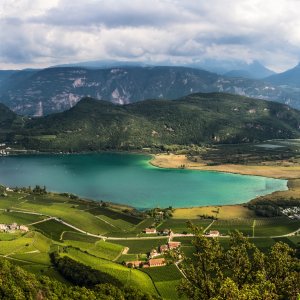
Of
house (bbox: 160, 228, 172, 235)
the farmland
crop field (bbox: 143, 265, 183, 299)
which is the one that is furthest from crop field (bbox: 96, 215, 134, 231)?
crop field (bbox: 143, 265, 183, 299)

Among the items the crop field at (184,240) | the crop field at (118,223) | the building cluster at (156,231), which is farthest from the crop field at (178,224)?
the crop field at (118,223)

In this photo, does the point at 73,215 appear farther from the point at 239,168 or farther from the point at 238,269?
the point at 239,168

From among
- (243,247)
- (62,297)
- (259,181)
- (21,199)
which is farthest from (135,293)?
(259,181)

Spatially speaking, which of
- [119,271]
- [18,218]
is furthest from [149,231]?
[18,218]

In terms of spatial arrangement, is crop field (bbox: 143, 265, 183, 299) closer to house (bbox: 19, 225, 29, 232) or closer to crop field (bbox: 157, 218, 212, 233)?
crop field (bbox: 157, 218, 212, 233)

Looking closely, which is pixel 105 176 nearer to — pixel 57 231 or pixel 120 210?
pixel 120 210

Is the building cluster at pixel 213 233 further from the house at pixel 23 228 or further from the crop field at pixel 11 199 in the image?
the crop field at pixel 11 199
